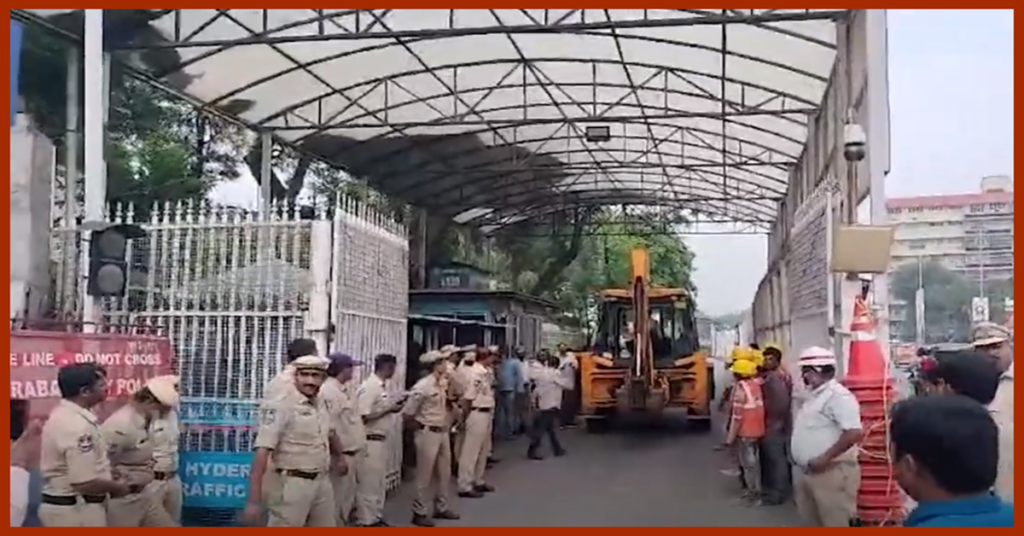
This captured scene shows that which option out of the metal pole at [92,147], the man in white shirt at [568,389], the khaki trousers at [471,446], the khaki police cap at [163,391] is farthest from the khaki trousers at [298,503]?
the man in white shirt at [568,389]

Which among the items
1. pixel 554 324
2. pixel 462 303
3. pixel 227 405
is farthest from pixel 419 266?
pixel 227 405

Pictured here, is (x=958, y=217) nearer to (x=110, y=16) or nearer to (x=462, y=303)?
(x=462, y=303)

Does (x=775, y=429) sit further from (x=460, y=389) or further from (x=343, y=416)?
(x=343, y=416)

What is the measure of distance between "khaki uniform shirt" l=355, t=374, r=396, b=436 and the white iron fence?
41 cm

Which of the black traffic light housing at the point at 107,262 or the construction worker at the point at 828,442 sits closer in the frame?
the construction worker at the point at 828,442

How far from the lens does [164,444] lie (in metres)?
6.62

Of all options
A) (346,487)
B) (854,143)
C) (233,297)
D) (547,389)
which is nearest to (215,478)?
(346,487)

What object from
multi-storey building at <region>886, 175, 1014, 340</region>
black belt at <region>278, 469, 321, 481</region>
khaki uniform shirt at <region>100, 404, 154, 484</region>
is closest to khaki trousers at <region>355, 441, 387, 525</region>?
black belt at <region>278, 469, 321, 481</region>

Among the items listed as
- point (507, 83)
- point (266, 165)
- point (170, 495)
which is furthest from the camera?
point (266, 165)

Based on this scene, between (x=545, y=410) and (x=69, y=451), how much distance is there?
9.70m

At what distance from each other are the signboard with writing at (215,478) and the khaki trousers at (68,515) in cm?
257

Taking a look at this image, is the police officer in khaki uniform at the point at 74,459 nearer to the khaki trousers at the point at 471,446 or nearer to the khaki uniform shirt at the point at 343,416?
the khaki uniform shirt at the point at 343,416

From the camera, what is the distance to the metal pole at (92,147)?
27.2 feet

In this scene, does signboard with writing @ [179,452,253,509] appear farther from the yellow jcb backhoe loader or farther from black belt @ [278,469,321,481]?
the yellow jcb backhoe loader
